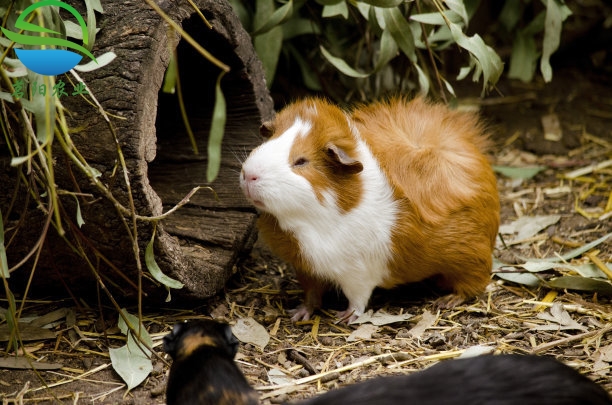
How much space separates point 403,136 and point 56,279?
5.23ft

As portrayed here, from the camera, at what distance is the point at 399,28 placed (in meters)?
3.30

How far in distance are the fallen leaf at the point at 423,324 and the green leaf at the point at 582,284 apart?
0.57m

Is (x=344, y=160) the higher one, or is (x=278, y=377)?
(x=344, y=160)

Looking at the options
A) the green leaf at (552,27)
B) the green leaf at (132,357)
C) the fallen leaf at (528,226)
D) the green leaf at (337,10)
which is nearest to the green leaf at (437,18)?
the green leaf at (337,10)

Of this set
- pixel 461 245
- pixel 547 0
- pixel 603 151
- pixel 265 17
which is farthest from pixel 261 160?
pixel 603 151

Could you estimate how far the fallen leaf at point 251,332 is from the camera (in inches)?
113

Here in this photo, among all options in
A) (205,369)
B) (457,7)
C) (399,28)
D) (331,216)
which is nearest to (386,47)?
(399,28)

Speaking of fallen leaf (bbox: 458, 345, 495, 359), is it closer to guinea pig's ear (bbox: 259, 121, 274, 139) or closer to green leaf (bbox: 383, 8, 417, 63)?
guinea pig's ear (bbox: 259, 121, 274, 139)

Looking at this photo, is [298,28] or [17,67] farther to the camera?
[298,28]

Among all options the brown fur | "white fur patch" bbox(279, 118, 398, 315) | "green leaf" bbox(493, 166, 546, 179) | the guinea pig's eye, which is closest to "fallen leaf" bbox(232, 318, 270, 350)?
"white fur patch" bbox(279, 118, 398, 315)

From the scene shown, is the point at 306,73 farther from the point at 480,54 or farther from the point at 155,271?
the point at 155,271

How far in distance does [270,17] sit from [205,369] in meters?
1.98

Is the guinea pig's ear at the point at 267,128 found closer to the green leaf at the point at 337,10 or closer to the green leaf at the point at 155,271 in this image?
the green leaf at the point at 155,271

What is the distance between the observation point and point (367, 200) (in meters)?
2.89
